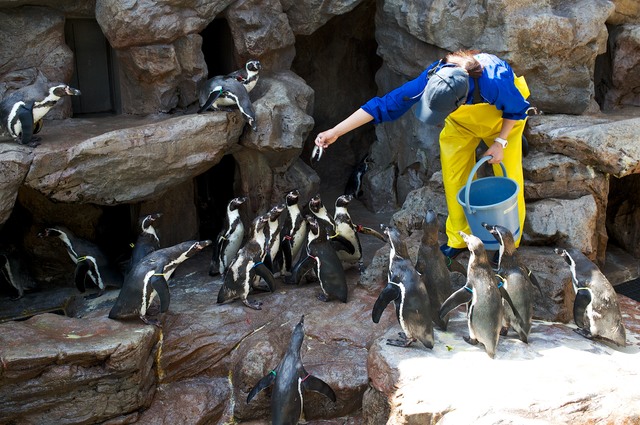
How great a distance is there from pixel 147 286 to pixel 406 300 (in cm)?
207

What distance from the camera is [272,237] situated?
7.49 metres

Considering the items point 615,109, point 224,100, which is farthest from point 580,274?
point 224,100

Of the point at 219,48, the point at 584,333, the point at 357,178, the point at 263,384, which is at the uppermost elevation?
the point at 219,48

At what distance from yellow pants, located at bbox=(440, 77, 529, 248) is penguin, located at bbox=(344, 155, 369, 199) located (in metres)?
→ 3.44

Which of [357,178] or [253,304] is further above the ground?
[357,178]

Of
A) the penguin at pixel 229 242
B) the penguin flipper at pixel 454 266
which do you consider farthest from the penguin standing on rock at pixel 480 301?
the penguin at pixel 229 242

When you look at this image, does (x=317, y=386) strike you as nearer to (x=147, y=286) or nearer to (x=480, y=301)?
(x=480, y=301)

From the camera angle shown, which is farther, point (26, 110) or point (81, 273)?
point (81, 273)

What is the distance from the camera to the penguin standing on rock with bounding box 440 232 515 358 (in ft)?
18.2

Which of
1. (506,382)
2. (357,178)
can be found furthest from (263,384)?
(357,178)

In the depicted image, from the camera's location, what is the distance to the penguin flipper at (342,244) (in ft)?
24.7

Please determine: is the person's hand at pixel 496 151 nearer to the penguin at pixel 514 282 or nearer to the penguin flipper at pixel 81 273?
the penguin at pixel 514 282

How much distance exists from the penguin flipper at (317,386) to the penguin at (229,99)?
9.24 feet


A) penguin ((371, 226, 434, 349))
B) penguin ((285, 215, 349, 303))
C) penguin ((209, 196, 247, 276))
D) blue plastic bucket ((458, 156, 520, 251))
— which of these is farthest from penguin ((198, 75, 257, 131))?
blue plastic bucket ((458, 156, 520, 251))
